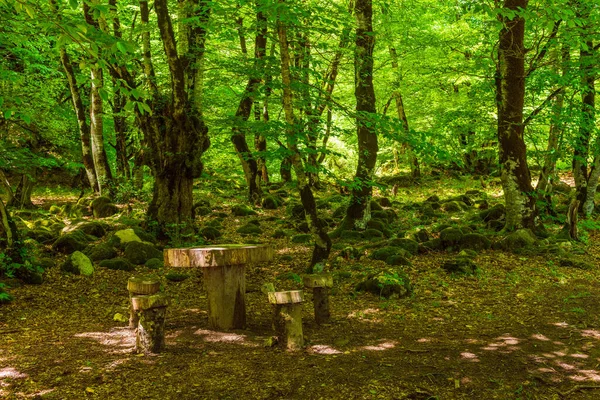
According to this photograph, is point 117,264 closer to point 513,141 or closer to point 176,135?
point 176,135

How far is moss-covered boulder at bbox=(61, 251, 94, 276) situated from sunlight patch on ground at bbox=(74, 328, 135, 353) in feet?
9.60

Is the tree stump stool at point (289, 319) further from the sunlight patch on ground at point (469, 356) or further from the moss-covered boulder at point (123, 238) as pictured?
the moss-covered boulder at point (123, 238)

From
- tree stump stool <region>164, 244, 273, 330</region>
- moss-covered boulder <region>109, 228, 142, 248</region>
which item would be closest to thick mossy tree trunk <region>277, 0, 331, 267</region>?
tree stump stool <region>164, 244, 273, 330</region>

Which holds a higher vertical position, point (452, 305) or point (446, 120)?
point (446, 120)

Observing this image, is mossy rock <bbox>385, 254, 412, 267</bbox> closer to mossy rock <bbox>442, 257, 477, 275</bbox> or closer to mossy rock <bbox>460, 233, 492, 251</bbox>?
mossy rock <bbox>442, 257, 477, 275</bbox>

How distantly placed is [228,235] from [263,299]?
180 inches

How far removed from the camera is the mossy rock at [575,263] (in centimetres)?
888

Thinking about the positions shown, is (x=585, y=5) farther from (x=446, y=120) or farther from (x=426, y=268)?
(x=426, y=268)

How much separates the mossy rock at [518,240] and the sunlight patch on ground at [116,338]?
26.3ft

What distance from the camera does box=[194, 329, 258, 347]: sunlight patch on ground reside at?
191 inches

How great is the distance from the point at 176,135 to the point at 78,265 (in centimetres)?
326

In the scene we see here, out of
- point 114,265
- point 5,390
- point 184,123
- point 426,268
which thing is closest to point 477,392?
point 5,390

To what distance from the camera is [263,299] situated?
710 centimetres

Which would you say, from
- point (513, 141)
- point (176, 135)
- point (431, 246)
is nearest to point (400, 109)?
point (513, 141)
